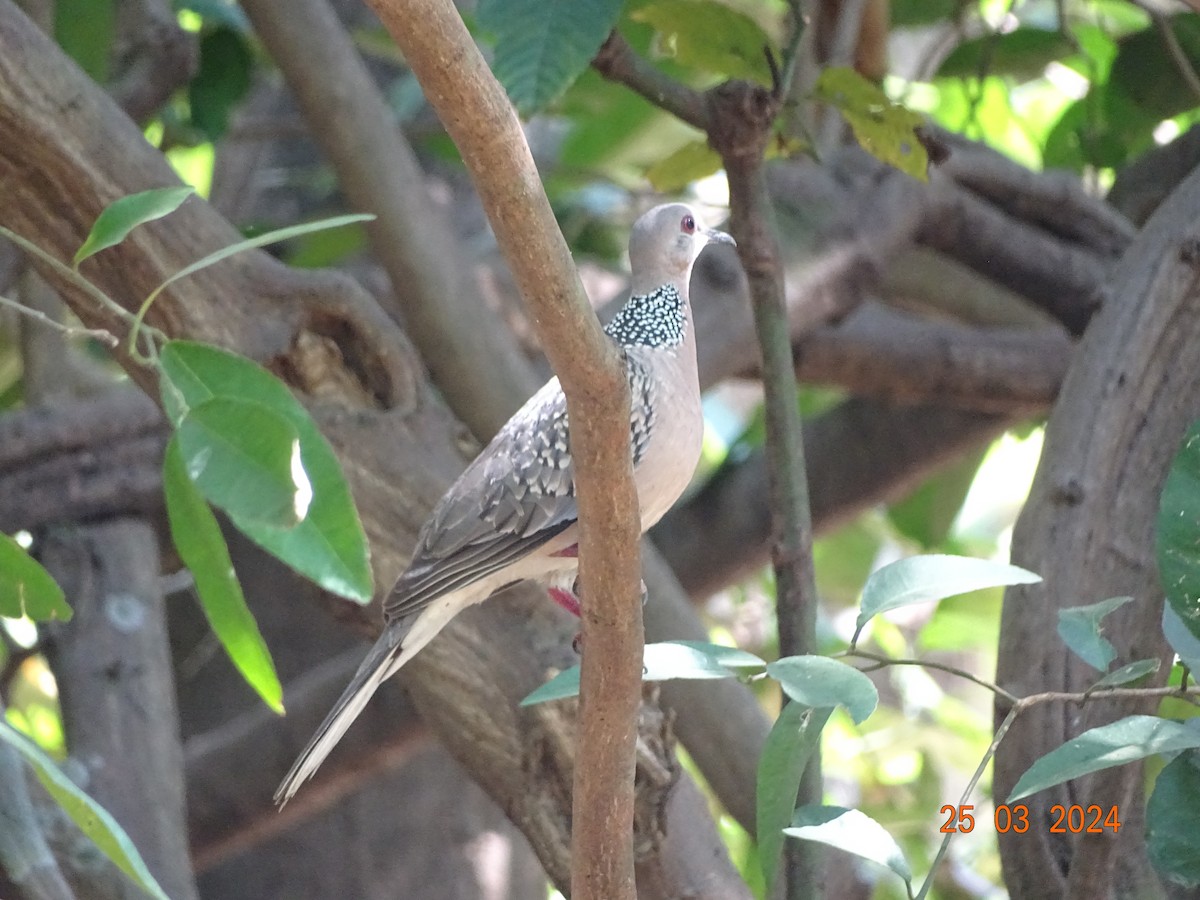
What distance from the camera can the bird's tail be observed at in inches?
80.0

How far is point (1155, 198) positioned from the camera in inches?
132

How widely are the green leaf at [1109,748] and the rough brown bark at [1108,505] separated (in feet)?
2.23

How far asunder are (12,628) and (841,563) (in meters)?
2.34

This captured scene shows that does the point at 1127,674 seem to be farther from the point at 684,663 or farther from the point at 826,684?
the point at 684,663

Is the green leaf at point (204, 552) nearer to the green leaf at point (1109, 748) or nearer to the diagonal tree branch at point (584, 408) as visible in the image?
the diagonal tree branch at point (584, 408)

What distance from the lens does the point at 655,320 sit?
7.79 ft

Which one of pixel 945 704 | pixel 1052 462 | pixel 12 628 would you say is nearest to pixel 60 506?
pixel 12 628

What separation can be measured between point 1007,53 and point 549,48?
1.72 m

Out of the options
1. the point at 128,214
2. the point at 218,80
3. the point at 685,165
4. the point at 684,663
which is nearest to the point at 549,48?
the point at 685,165

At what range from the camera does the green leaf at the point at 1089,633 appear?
1510mm

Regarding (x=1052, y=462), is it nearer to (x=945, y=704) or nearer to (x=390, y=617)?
(x=390, y=617)

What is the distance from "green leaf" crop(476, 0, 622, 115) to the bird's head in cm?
48
